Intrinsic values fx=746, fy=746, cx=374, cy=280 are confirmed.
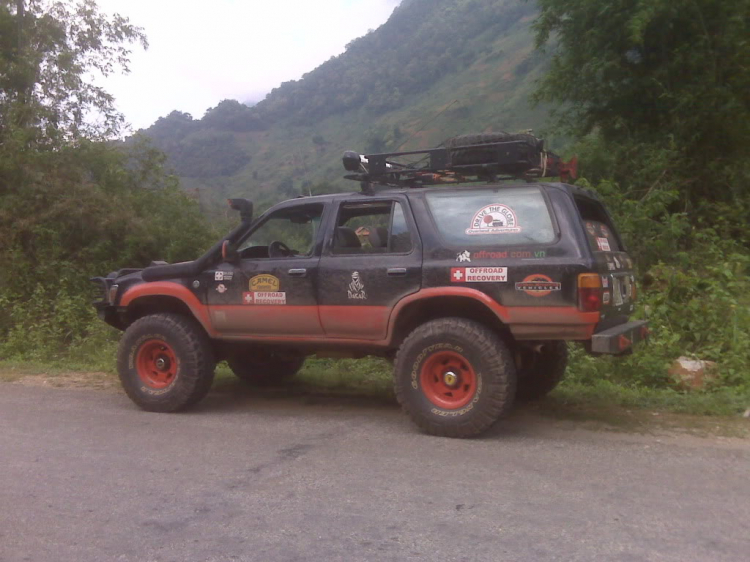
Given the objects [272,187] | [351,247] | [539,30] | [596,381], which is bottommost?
[596,381]

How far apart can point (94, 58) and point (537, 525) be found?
602 inches

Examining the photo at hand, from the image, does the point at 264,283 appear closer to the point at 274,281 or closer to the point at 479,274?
the point at 274,281

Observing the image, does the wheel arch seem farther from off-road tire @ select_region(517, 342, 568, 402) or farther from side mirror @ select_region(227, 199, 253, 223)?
side mirror @ select_region(227, 199, 253, 223)

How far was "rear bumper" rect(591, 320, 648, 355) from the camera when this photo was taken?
5250 mm

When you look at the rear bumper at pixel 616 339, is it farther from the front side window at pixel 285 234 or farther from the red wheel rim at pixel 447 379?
the front side window at pixel 285 234

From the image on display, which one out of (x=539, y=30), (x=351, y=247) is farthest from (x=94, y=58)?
(x=351, y=247)

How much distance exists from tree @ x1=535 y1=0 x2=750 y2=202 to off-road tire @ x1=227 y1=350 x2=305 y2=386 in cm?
678

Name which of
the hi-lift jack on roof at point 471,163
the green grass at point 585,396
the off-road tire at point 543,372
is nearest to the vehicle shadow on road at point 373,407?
the green grass at point 585,396

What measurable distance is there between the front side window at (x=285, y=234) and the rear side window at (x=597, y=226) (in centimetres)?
225

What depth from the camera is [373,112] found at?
45.8m

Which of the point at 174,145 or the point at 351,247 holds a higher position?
the point at 174,145

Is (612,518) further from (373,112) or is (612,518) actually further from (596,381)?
(373,112)

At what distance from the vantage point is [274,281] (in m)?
6.47

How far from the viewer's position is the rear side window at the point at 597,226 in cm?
586
